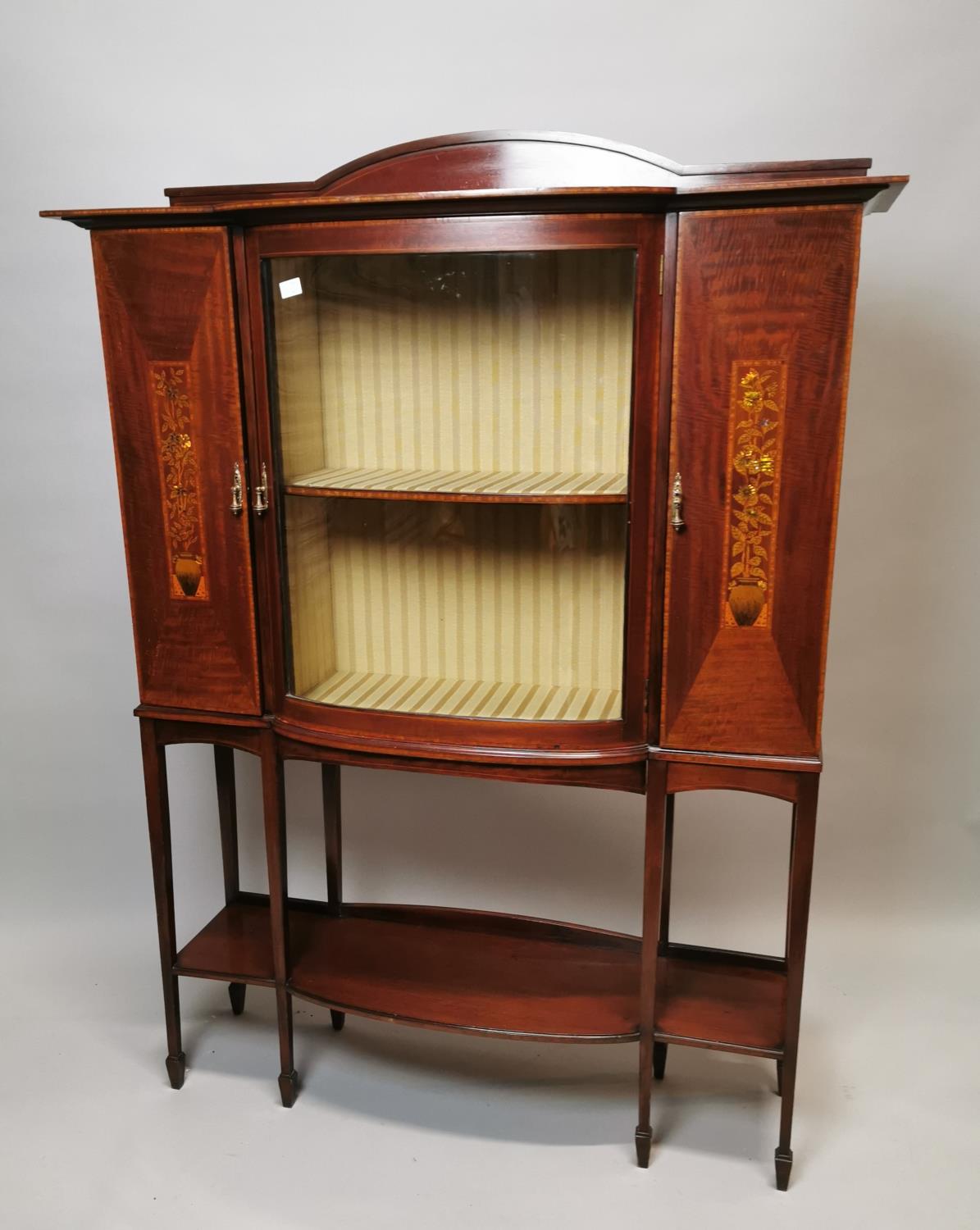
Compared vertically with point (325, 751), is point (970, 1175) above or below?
below

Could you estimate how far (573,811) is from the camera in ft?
8.86

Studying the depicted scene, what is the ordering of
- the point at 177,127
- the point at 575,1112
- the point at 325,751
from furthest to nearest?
the point at 177,127 < the point at 575,1112 < the point at 325,751

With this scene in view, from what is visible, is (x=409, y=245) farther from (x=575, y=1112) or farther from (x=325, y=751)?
(x=575, y=1112)

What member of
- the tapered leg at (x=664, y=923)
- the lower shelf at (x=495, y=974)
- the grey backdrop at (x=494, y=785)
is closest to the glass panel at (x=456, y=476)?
the tapered leg at (x=664, y=923)

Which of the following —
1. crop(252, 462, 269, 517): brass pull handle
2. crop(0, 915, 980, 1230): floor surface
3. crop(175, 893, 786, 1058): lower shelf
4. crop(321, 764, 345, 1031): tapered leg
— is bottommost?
crop(0, 915, 980, 1230): floor surface

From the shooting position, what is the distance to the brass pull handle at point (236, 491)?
186 cm

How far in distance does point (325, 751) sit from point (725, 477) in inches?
32.5

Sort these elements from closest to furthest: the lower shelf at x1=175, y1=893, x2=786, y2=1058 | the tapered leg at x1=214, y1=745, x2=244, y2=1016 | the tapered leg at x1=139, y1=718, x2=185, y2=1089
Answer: the lower shelf at x1=175, y1=893, x2=786, y2=1058, the tapered leg at x1=139, y1=718, x2=185, y2=1089, the tapered leg at x1=214, y1=745, x2=244, y2=1016

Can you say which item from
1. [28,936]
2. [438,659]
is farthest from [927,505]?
[28,936]

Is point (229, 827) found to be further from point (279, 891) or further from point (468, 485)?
point (468, 485)

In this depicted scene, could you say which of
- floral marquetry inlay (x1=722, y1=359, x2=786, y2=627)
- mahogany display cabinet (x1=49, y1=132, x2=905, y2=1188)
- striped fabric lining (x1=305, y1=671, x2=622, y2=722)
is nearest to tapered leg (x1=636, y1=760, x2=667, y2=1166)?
mahogany display cabinet (x1=49, y1=132, x2=905, y2=1188)

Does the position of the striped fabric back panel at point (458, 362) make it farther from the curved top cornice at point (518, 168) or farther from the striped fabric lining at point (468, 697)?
the striped fabric lining at point (468, 697)

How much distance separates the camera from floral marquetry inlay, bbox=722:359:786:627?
1631mm

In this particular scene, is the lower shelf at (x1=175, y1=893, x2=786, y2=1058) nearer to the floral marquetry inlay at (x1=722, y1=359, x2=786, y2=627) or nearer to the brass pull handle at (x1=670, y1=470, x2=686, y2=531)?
the floral marquetry inlay at (x1=722, y1=359, x2=786, y2=627)
